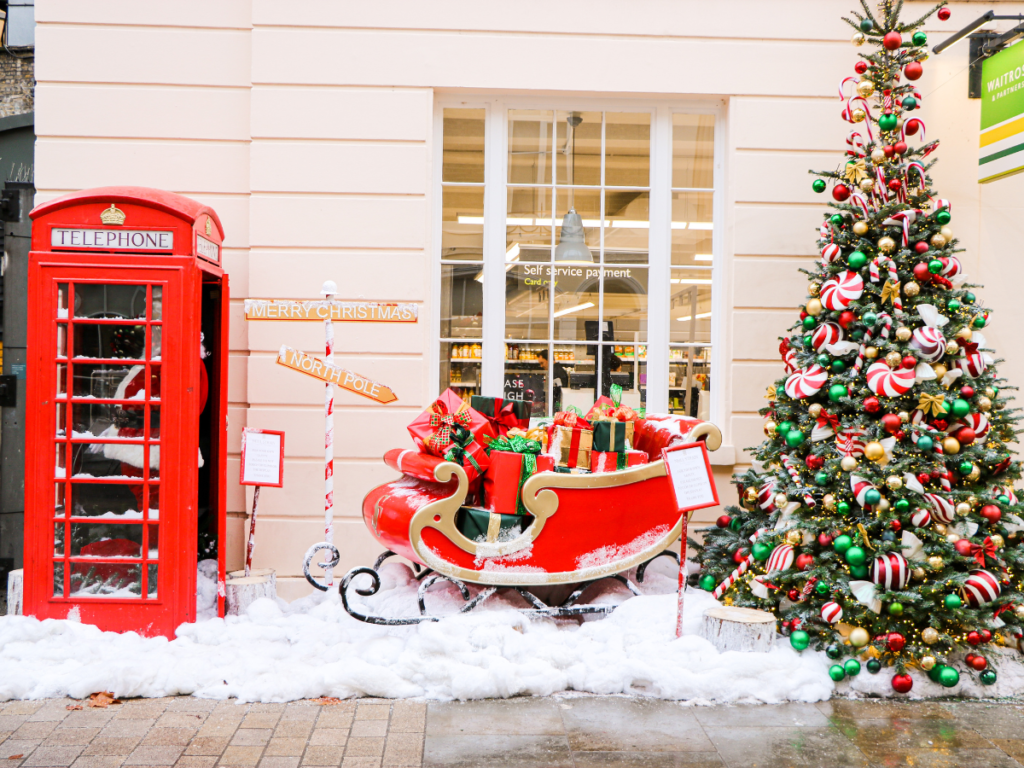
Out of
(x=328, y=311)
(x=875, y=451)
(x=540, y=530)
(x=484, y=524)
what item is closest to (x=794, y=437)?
(x=875, y=451)

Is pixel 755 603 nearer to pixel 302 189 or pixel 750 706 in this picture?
pixel 750 706

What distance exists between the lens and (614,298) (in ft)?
18.7

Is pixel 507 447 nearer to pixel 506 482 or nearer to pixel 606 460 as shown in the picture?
pixel 506 482

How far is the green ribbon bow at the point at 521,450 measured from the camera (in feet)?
14.5

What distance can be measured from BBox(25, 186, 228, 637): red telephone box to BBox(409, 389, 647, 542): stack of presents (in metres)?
1.36

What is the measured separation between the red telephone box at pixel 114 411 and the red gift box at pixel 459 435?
4.19ft

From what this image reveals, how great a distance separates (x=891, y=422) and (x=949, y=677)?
122cm

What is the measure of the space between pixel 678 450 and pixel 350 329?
2.44 m

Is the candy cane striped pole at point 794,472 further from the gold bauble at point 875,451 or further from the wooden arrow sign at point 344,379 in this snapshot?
the wooden arrow sign at point 344,379

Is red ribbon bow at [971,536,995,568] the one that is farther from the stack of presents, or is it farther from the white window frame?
the white window frame

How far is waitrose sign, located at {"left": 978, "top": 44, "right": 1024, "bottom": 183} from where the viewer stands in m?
4.50

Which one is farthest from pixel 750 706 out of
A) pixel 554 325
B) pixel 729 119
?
pixel 729 119

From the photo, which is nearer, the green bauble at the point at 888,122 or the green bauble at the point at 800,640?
the green bauble at the point at 800,640

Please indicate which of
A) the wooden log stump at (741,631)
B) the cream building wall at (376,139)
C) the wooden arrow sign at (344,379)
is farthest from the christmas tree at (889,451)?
the wooden arrow sign at (344,379)
